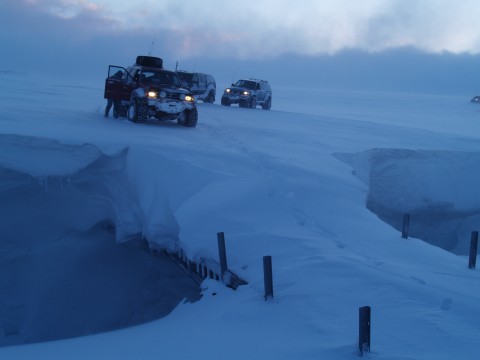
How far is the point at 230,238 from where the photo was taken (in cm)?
766

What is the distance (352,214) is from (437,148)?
8.32 meters

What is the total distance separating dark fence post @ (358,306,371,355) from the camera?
4.24 meters

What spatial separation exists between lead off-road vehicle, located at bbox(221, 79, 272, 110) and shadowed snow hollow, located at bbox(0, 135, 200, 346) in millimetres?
18511

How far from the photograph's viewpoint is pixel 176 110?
15.5 metres

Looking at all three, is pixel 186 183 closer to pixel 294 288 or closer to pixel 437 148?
pixel 294 288

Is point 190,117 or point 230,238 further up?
point 190,117

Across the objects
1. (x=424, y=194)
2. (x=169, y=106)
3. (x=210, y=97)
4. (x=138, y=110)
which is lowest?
(x=424, y=194)

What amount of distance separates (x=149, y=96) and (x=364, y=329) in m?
12.0

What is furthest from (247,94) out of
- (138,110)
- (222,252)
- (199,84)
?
(222,252)

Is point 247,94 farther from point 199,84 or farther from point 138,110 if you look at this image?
point 138,110

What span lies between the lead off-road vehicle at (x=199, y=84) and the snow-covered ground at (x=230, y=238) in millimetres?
11722

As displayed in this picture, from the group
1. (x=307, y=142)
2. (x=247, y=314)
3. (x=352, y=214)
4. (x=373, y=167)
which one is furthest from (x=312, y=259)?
(x=307, y=142)

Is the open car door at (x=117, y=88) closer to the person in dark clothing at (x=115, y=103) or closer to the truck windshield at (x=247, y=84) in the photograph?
the person in dark clothing at (x=115, y=103)

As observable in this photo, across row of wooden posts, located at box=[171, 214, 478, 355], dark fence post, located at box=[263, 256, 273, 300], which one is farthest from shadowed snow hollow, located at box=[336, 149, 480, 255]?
dark fence post, located at box=[263, 256, 273, 300]
